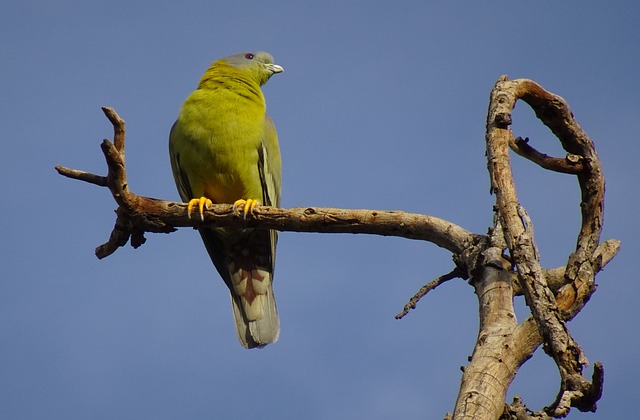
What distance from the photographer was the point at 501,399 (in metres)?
4.14

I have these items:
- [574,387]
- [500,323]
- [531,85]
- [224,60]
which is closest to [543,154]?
[531,85]

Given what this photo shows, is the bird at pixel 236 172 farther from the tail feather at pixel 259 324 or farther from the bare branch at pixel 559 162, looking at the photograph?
the bare branch at pixel 559 162

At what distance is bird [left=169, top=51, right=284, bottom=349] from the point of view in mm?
6957

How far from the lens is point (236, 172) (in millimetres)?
6977

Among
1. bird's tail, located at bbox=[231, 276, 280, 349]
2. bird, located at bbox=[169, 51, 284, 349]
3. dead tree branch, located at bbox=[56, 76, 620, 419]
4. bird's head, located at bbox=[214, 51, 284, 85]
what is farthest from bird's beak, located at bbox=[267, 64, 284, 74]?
dead tree branch, located at bbox=[56, 76, 620, 419]

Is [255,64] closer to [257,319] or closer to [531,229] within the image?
[257,319]

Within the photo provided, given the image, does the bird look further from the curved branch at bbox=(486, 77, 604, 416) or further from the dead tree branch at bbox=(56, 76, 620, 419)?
the curved branch at bbox=(486, 77, 604, 416)

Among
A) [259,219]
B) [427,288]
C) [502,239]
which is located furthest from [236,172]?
[502,239]

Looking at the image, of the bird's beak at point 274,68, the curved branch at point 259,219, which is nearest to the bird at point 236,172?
the bird's beak at point 274,68

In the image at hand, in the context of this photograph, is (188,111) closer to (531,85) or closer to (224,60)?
(224,60)

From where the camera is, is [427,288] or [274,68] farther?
[274,68]

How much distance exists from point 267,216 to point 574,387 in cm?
237

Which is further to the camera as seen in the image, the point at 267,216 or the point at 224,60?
the point at 224,60

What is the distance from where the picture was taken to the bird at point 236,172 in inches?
274
